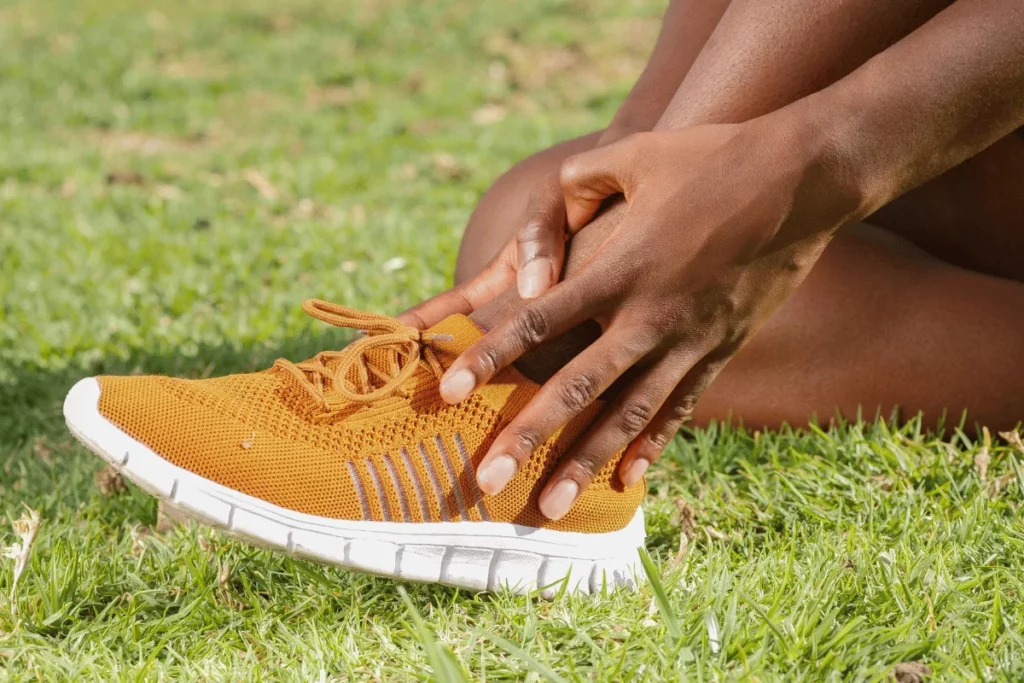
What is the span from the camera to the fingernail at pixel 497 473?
4.69ft

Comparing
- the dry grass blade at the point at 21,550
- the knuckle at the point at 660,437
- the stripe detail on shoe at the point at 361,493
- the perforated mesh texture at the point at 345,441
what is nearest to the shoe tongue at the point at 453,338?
the perforated mesh texture at the point at 345,441

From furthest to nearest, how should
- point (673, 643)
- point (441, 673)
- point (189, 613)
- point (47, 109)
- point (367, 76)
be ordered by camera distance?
1. point (367, 76)
2. point (47, 109)
3. point (189, 613)
4. point (673, 643)
5. point (441, 673)

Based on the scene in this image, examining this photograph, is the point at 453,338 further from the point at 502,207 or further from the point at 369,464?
the point at 502,207

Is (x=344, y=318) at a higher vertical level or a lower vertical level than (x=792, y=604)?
higher

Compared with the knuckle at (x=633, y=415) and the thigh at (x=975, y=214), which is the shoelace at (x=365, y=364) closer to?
the knuckle at (x=633, y=415)

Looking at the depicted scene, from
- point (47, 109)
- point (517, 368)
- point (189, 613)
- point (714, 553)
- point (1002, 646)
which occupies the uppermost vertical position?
point (517, 368)

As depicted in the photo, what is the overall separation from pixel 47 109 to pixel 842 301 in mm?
5933

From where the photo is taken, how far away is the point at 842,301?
1943mm

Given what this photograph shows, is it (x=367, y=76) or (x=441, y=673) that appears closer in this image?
(x=441, y=673)

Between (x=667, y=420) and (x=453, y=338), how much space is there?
36 centimetres

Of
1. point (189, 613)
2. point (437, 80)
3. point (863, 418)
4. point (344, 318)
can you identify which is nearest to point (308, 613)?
point (189, 613)

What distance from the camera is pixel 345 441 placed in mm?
1502

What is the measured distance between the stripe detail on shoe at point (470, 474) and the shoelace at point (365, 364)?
0.35 ft

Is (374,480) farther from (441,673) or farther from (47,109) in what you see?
(47,109)
